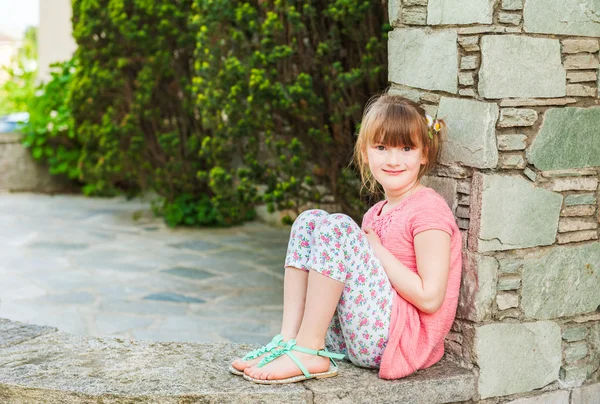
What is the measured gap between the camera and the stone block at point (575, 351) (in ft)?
8.32

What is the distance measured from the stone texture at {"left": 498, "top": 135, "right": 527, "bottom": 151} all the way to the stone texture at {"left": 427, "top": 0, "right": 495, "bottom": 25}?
339 millimetres

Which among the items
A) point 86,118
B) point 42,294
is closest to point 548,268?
point 42,294

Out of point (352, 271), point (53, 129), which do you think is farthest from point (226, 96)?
point (53, 129)

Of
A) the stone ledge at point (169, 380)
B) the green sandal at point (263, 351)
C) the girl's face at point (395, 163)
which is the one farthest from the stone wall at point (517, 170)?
the green sandal at point (263, 351)

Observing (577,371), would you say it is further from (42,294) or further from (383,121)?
(42,294)

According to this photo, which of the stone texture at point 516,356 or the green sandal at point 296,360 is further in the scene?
the stone texture at point 516,356

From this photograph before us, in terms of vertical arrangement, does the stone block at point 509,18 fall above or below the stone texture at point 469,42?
above

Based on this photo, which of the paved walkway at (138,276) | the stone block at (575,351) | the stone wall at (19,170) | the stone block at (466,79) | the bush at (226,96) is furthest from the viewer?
the stone wall at (19,170)

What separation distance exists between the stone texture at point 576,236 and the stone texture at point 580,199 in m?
0.09

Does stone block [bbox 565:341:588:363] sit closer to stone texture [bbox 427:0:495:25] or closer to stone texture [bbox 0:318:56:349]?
stone texture [bbox 427:0:495:25]

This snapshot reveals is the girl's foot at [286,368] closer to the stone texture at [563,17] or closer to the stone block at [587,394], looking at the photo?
the stone block at [587,394]

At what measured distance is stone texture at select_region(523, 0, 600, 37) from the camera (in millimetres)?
2311

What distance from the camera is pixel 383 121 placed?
238cm

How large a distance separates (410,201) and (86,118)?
4699 mm
